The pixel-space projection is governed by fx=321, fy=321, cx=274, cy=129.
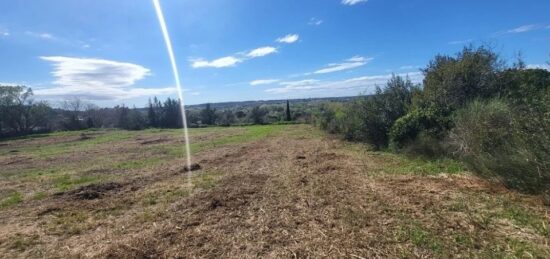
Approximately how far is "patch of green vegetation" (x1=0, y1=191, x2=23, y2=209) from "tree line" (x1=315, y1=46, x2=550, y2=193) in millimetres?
9821

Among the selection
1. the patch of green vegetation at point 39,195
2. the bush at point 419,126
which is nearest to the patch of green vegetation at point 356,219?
the bush at point 419,126

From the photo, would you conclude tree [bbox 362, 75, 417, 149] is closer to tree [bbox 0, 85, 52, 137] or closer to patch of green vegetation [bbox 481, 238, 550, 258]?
patch of green vegetation [bbox 481, 238, 550, 258]

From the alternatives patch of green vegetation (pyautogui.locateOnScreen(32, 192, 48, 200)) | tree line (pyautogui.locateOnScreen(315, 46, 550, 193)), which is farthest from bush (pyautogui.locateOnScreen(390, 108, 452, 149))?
patch of green vegetation (pyautogui.locateOnScreen(32, 192, 48, 200))

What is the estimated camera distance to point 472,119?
735 cm

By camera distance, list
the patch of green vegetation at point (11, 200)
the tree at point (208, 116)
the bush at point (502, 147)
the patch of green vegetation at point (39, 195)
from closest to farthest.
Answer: the bush at point (502, 147), the patch of green vegetation at point (11, 200), the patch of green vegetation at point (39, 195), the tree at point (208, 116)

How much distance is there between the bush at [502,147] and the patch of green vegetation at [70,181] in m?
9.60

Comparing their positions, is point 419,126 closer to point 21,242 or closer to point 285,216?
point 285,216

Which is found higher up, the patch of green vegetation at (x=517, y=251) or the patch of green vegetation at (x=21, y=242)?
the patch of green vegetation at (x=21, y=242)

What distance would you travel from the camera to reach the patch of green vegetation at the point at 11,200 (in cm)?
695

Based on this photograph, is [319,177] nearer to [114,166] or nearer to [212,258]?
[212,258]

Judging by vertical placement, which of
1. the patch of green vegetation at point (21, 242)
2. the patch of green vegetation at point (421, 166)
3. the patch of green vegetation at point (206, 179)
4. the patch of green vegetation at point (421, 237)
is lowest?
the patch of green vegetation at point (421, 166)

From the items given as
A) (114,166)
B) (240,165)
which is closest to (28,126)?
(114,166)

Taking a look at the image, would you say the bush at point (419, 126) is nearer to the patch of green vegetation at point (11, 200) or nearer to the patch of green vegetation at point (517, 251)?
the patch of green vegetation at point (517, 251)


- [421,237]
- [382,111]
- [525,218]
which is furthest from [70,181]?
[382,111]
